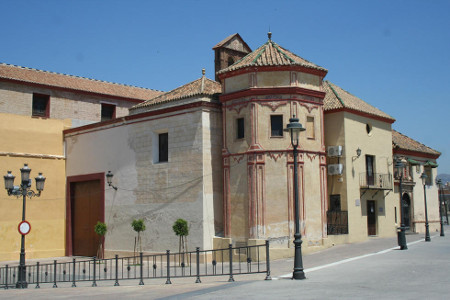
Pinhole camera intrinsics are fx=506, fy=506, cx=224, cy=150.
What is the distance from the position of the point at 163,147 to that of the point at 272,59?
6.84 meters

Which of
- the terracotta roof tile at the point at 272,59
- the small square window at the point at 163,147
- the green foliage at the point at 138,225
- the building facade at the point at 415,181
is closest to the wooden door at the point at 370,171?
the building facade at the point at 415,181

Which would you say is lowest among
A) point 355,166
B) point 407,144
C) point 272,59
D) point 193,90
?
point 355,166

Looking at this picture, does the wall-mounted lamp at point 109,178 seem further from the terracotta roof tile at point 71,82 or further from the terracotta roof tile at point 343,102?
the terracotta roof tile at point 343,102

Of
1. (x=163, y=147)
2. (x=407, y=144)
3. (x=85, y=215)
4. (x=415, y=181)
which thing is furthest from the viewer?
(x=407, y=144)

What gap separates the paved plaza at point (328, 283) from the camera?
11.6m

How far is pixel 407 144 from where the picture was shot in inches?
1387

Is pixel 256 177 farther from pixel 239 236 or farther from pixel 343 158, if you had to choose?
pixel 343 158

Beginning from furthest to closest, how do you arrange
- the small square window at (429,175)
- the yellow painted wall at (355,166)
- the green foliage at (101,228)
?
1. the small square window at (429,175)
2. the yellow painted wall at (355,166)
3. the green foliage at (101,228)

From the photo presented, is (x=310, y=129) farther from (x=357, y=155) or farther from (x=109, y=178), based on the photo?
(x=109, y=178)

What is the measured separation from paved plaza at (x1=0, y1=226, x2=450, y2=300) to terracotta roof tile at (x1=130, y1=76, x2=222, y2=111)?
8604 mm

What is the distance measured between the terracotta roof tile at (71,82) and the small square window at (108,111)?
31.7 inches

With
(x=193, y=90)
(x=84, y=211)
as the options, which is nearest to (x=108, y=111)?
(x=84, y=211)

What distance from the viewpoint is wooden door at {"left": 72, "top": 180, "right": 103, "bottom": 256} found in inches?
1090

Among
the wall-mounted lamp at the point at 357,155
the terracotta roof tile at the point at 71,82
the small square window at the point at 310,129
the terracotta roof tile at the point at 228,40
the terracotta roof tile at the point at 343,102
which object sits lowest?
the wall-mounted lamp at the point at 357,155
